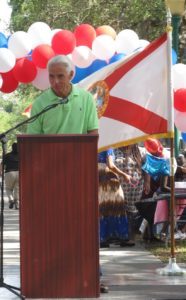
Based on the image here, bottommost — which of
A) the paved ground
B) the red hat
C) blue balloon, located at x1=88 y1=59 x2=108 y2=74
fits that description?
the paved ground

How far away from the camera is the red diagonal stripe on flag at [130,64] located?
8.50 meters

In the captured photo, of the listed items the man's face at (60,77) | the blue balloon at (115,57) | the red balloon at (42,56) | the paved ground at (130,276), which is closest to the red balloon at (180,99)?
the blue balloon at (115,57)

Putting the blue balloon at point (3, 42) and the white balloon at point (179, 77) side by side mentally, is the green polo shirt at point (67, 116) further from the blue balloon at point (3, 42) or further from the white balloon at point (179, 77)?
the blue balloon at point (3, 42)

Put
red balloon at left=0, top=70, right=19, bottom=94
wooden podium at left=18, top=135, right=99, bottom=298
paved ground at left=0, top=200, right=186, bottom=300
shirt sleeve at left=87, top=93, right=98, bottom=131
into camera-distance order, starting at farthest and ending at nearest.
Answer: red balloon at left=0, top=70, right=19, bottom=94
paved ground at left=0, top=200, right=186, bottom=300
shirt sleeve at left=87, top=93, right=98, bottom=131
wooden podium at left=18, top=135, right=99, bottom=298

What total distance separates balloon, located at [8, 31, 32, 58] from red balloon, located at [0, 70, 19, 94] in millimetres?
306

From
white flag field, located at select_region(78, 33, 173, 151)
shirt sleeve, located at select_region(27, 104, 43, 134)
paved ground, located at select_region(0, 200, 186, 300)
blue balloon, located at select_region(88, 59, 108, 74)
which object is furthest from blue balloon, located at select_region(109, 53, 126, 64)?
shirt sleeve, located at select_region(27, 104, 43, 134)

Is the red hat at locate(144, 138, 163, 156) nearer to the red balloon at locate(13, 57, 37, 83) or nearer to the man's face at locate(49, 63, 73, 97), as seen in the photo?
the red balloon at locate(13, 57, 37, 83)

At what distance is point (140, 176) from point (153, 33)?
35.5 feet

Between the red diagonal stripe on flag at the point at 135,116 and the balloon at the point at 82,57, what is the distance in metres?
2.25

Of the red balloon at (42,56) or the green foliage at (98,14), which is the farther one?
the green foliage at (98,14)

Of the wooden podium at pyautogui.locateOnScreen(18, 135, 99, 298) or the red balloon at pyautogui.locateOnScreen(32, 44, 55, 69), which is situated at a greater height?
the red balloon at pyautogui.locateOnScreen(32, 44, 55, 69)

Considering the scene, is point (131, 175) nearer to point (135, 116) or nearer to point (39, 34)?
point (39, 34)

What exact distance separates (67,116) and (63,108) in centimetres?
7

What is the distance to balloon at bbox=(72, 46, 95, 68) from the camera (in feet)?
35.5
